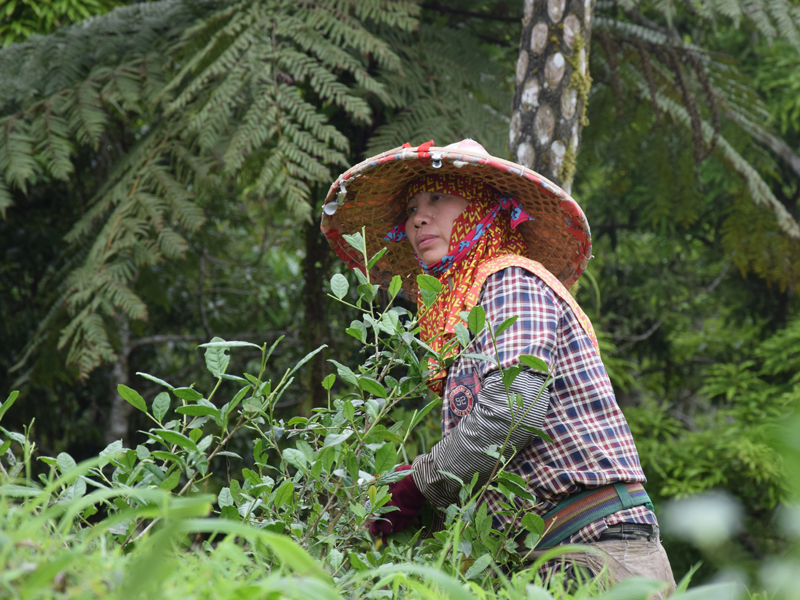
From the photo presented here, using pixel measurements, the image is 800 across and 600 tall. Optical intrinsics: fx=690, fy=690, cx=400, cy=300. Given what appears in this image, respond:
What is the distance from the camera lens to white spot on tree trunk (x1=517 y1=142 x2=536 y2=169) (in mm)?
2297

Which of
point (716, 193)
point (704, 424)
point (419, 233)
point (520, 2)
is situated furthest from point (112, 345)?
point (704, 424)

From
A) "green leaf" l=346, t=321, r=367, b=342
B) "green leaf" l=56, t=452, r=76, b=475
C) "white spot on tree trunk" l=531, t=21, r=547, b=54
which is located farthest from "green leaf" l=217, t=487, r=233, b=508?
"white spot on tree trunk" l=531, t=21, r=547, b=54

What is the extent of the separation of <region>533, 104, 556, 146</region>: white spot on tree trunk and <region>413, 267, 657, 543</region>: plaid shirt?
0.94m

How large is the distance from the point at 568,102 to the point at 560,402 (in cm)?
123

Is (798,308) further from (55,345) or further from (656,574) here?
(55,345)

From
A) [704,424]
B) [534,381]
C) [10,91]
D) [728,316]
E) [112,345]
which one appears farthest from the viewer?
[704,424]

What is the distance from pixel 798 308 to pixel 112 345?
15.7 feet

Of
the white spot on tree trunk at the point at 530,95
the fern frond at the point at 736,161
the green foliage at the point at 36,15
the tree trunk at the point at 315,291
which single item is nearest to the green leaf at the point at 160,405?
the white spot on tree trunk at the point at 530,95

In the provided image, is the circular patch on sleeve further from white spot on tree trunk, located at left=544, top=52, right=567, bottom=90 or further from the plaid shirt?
white spot on tree trunk, located at left=544, top=52, right=567, bottom=90

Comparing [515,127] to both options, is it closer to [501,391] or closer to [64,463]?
[501,391]

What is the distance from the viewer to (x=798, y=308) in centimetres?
515

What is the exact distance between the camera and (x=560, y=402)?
146 centimetres

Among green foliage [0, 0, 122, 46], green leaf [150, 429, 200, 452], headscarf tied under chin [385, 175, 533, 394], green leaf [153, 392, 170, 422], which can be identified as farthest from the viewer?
green foliage [0, 0, 122, 46]

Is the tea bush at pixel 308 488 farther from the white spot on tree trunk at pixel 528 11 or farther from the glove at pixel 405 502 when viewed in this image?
the white spot on tree trunk at pixel 528 11
